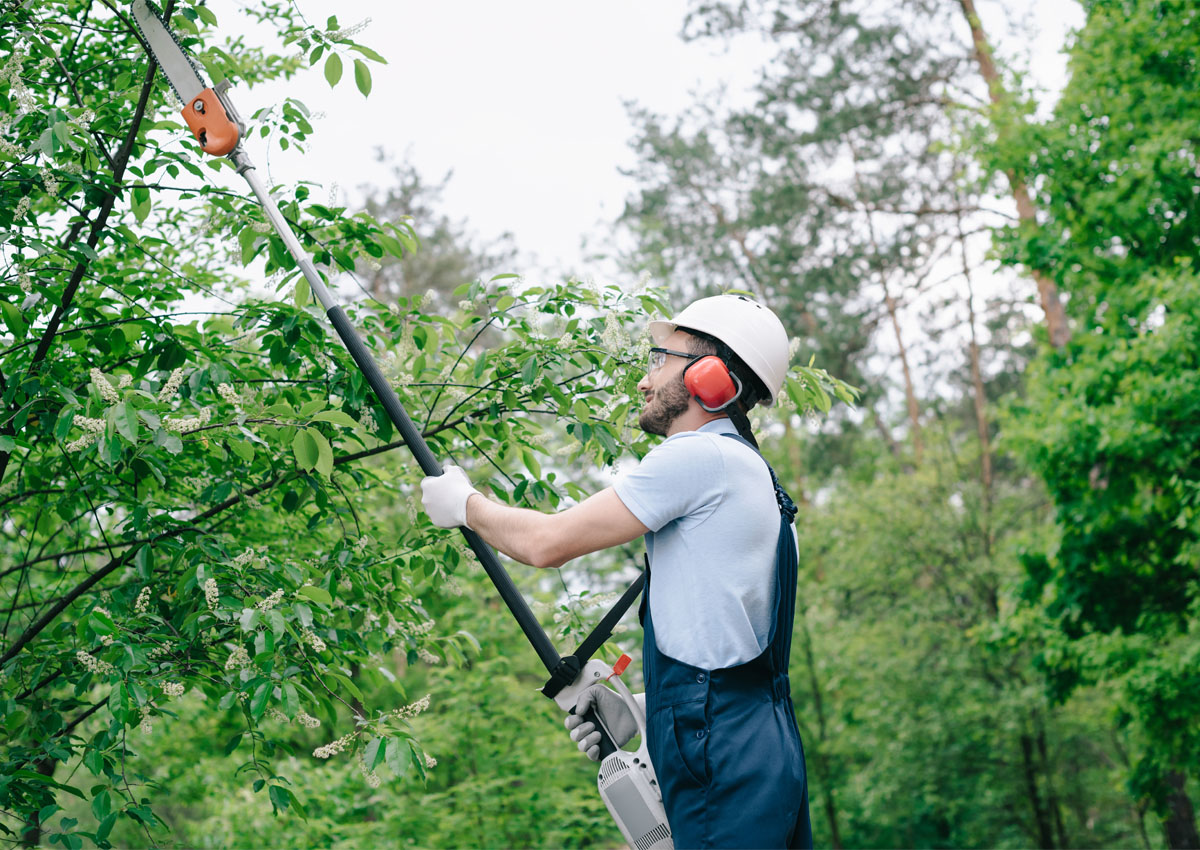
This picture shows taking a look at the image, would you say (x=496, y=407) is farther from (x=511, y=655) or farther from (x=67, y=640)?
(x=511, y=655)

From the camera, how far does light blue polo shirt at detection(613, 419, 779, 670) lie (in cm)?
242

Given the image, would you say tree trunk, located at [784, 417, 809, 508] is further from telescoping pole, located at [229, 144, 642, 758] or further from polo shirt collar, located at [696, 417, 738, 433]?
polo shirt collar, located at [696, 417, 738, 433]

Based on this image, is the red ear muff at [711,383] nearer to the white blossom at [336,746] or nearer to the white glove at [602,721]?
the white glove at [602,721]

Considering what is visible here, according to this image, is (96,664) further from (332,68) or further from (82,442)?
(332,68)

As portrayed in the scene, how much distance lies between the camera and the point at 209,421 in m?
3.30

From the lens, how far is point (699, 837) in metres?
2.35

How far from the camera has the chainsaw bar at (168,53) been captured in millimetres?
3295

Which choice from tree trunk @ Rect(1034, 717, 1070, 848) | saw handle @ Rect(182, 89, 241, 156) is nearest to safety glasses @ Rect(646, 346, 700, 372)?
saw handle @ Rect(182, 89, 241, 156)

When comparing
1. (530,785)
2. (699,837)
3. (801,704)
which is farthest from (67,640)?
(801,704)

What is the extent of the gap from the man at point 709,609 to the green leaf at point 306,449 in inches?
18.4

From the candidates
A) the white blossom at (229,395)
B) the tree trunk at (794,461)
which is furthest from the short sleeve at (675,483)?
the tree trunk at (794,461)

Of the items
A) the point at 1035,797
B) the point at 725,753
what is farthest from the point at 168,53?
the point at 1035,797

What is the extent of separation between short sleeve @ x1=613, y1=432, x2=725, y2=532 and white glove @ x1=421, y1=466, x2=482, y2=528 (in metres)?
0.50

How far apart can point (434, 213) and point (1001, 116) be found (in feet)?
A: 49.6
